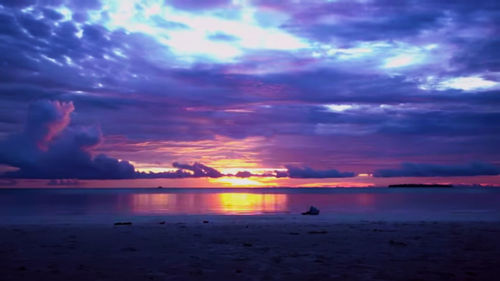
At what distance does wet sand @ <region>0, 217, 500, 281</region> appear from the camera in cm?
1143

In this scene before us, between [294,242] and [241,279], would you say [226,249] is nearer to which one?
[294,242]

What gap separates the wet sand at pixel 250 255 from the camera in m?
11.4

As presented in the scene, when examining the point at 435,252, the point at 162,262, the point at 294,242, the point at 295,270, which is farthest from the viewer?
the point at 294,242

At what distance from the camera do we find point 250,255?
1449 cm

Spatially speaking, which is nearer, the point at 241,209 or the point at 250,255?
the point at 250,255

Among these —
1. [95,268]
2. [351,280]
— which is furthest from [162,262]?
[351,280]

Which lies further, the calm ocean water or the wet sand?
the calm ocean water

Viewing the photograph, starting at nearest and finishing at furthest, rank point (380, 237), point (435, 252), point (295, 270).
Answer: point (295, 270)
point (435, 252)
point (380, 237)

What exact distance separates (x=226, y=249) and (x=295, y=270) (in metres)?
4.50

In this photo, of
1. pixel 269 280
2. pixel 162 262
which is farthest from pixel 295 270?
pixel 162 262

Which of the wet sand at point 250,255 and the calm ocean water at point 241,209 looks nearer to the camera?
the wet sand at point 250,255

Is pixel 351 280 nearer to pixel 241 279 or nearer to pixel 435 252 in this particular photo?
pixel 241 279

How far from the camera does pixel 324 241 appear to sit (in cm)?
1817

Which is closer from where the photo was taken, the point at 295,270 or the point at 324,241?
the point at 295,270
